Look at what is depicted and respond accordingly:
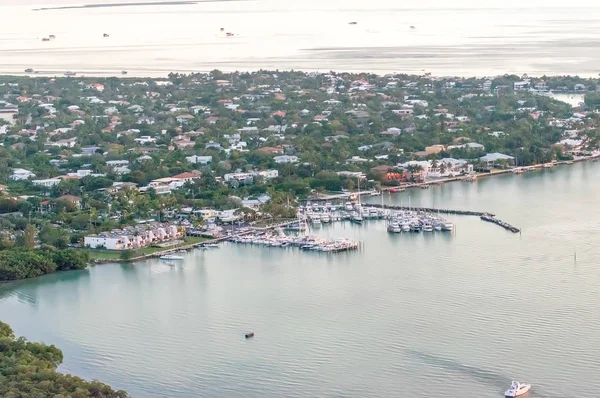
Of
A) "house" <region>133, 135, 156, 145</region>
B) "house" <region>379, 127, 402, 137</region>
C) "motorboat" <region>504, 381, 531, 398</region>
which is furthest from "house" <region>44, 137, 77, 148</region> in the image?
"motorboat" <region>504, 381, 531, 398</region>

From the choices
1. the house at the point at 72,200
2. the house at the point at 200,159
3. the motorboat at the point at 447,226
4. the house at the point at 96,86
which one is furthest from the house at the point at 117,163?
the house at the point at 96,86

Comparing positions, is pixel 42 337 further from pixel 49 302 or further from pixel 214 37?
pixel 214 37


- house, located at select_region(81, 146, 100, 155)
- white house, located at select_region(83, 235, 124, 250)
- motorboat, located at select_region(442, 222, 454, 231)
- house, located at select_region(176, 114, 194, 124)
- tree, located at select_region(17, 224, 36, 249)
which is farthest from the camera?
house, located at select_region(176, 114, 194, 124)

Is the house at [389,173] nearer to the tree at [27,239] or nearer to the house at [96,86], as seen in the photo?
the tree at [27,239]

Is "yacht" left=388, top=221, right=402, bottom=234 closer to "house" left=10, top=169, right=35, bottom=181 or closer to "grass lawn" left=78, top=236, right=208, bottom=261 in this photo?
"grass lawn" left=78, top=236, right=208, bottom=261

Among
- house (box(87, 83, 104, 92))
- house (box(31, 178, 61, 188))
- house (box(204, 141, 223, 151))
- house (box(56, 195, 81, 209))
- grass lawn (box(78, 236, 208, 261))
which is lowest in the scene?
grass lawn (box(78, 236, 208, 261))

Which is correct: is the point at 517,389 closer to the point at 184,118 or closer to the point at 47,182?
the point at 47,182
